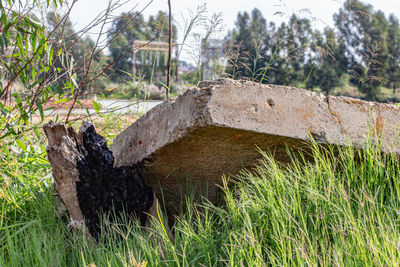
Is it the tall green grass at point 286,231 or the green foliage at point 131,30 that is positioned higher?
the green foliage at point 131,30

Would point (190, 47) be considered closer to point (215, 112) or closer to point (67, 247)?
point (215, 112)

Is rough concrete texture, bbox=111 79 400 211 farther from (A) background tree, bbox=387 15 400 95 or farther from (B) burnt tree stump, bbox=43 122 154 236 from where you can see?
(A) background tree, bbox=387 15 400 95

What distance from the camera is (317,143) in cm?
205

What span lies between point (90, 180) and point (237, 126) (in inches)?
37.1

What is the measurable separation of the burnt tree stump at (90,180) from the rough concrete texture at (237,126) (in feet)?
→ 0.45

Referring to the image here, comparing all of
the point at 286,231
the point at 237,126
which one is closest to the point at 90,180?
the point at 237,126

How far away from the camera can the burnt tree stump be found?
7.19 feet

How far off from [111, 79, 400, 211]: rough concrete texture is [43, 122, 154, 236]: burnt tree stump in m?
0.14

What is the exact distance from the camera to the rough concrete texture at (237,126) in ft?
6.19

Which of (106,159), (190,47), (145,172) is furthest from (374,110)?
(190,47)

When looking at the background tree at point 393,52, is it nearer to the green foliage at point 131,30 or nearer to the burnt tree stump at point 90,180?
Result: the green foliage at point 131,30

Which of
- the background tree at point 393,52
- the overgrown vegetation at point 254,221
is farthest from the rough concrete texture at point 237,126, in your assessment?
the background tree at point 393,52

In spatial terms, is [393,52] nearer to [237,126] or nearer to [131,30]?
[131,30]

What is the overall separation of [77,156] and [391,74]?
17.8 m
